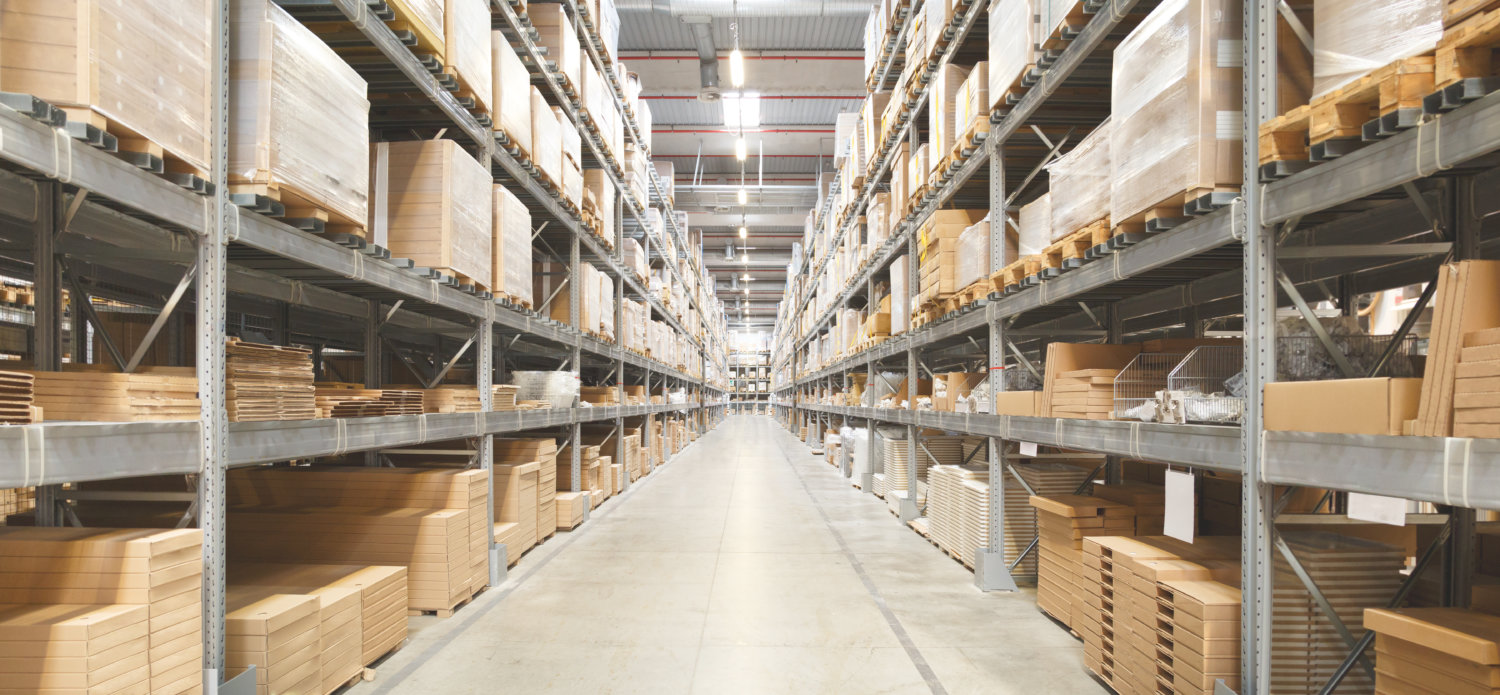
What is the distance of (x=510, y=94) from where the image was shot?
21.4 ft

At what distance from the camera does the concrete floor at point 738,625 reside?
431cm

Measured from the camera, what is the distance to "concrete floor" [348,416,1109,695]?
431 cm

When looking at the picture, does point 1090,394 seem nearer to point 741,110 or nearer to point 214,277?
point 214,277

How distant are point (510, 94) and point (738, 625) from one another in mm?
4788

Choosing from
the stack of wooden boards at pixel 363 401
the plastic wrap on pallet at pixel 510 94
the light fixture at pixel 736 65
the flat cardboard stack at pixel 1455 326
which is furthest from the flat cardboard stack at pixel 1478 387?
the light fixture at pixel 736 65

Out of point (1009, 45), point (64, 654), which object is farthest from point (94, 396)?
point (1009, 45)

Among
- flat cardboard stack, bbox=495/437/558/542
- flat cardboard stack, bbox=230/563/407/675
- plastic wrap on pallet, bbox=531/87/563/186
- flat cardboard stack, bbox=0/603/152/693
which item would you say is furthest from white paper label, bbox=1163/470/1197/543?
plastic wrap on pallet, bbox=531/87/563/186

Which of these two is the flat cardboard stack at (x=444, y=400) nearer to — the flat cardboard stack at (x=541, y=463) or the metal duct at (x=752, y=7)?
the flat cardboard stack at (x=541, y=463)

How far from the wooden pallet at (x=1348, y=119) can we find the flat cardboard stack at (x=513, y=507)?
6178 millimetres

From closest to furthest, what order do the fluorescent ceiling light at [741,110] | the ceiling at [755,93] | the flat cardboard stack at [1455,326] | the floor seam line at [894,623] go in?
the flat cardboard stack at [1455,326]
the floor seam line at [894,623]
the ceiling at [755,93]
the fluorescent ceiling light at [741,110]

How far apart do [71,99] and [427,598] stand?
389cm

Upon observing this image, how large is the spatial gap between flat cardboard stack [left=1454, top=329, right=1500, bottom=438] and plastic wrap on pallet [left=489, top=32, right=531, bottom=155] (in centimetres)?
616

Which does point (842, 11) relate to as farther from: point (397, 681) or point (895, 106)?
point (397, 681)

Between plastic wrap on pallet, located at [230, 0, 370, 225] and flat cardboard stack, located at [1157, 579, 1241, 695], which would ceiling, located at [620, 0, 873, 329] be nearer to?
plastic wrap on pallet, located at [230, 0, 370, 225]
